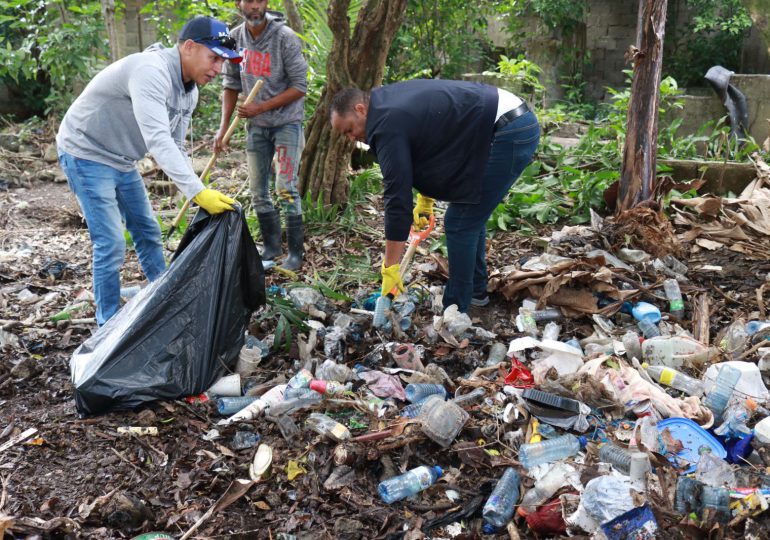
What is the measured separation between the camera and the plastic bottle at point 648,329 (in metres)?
3.37

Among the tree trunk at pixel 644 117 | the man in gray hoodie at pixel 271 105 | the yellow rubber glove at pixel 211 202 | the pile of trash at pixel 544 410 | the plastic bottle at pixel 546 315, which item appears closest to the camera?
the pile of trash at pixel 544 410

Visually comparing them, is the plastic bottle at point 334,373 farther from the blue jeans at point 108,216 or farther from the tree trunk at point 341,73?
the tree trunk at point 341,73

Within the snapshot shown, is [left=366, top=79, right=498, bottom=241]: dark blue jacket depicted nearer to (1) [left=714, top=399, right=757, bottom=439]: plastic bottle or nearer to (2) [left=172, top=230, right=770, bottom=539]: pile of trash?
(2) [left=172, top=230, right=770, bottom=539]: pile of trash

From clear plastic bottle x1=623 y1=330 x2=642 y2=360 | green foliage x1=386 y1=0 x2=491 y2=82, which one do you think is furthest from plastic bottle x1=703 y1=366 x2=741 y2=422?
green foliage x1=386 y1=0 x2=491 y2=82

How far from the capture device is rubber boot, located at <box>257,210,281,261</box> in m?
4.48

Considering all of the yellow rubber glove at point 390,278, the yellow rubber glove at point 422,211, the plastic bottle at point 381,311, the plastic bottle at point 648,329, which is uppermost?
the yellow rubber glove at point 422,211

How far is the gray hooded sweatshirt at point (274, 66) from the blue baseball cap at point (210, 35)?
1.14m

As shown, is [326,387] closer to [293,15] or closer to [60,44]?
[293,15]

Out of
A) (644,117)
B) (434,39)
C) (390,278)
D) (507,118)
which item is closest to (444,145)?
Result: (507,118)

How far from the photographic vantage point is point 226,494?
7.49 ft

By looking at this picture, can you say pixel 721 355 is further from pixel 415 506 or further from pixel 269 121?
pixel 269 121

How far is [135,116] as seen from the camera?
116 inches

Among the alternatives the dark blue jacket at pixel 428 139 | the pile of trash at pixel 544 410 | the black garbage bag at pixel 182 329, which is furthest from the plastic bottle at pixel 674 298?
the black garbage bag at pixel 182 329

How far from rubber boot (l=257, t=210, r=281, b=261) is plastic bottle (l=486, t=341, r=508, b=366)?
6.21 feet
